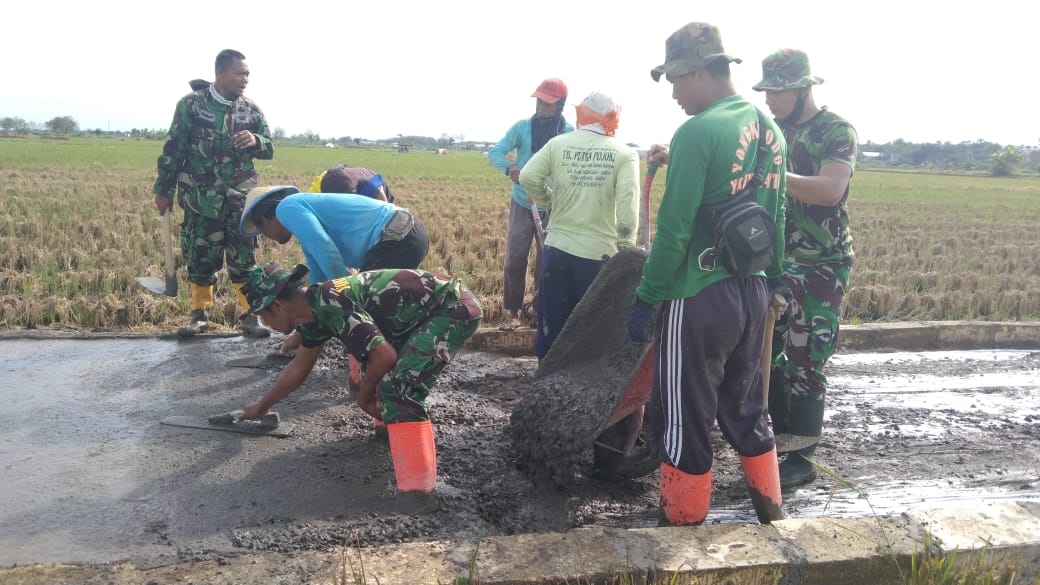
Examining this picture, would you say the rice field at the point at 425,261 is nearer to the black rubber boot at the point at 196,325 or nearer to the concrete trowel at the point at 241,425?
the black rubber boot at the point at 196,325

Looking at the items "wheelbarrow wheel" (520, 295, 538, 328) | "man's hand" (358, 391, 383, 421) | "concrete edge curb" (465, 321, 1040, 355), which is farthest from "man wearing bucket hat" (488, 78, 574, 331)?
"man's hand" (358, 391, 383, 421)

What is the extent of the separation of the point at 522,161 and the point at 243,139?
84.8 inches

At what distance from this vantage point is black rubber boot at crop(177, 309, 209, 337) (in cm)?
571

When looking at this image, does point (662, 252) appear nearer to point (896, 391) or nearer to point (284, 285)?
point (284, 285)

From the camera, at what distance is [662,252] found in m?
2.79

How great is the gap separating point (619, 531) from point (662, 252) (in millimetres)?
1057

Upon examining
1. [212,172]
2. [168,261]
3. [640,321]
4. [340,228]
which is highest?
[212,172]

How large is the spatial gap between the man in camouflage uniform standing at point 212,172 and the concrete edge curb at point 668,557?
11.2 ft

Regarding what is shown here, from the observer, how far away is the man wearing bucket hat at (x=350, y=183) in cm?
476

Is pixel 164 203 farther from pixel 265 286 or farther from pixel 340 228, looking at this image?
pixel 265 286

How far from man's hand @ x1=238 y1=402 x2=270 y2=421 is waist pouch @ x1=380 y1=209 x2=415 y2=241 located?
1.11 metres

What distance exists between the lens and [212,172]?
5820 mm

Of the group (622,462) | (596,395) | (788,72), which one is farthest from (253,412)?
(788,72)

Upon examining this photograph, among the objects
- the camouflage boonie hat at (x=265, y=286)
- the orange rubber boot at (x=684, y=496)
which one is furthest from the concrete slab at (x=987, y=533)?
the camouflage boonie hat at (x=265, y=286)
